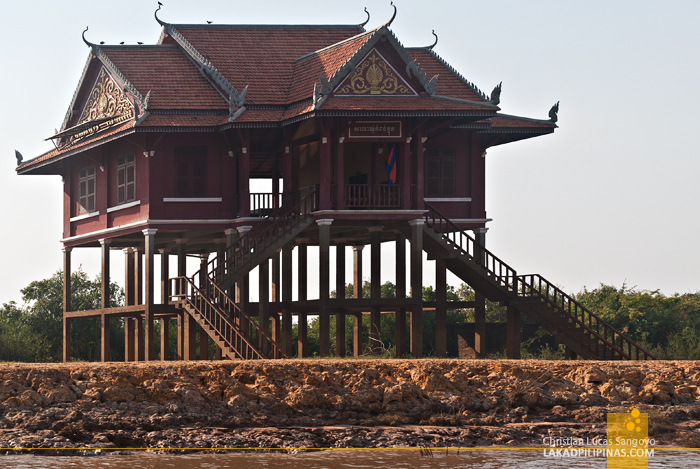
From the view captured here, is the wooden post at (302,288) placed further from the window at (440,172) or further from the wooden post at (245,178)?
the window at (440,172)

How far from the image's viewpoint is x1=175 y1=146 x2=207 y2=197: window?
3328 centimetres

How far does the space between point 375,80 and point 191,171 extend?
19.5ft

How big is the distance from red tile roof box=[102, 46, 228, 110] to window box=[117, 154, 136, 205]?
212 cm

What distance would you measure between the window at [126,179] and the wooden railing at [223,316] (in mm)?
3706

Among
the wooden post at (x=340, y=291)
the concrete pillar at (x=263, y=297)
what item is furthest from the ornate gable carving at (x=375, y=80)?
the wooden post at (x=340, y=291)

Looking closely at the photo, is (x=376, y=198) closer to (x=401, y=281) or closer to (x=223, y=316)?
(x=401, y=281)

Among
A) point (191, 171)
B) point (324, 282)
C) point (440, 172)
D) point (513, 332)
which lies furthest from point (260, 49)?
point (513, 332)

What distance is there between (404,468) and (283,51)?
67.1 feet

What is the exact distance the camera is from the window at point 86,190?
36.6 m

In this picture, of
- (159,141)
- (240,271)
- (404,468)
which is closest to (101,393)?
(404,468)

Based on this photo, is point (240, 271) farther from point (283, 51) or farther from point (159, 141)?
point (283, 51)

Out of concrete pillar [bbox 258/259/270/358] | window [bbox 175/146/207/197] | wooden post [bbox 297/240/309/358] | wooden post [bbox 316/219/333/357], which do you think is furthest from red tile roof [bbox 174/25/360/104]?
wooden post [bbox 297/240/309/358]

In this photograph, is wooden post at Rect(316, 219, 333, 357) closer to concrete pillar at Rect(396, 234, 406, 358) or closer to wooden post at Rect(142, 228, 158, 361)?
concrete pillar at Rect(396, 234, 406, 358)

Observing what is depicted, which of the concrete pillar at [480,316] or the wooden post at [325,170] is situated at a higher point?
the wooden post at [325,170]
